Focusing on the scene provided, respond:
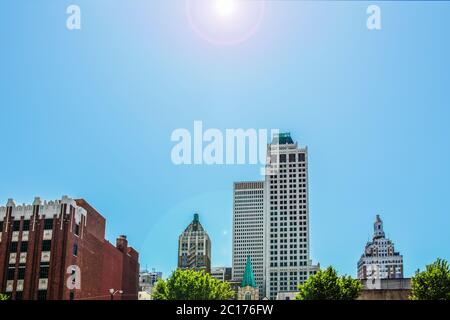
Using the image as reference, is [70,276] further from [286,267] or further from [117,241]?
[286,267]

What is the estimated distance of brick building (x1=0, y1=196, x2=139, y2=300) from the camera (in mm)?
68938

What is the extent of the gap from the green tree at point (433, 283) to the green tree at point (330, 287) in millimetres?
7504

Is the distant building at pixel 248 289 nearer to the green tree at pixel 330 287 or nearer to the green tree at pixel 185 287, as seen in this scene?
the green tree at pixel 185 287

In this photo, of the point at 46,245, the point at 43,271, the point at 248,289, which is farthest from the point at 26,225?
the point at 248,289

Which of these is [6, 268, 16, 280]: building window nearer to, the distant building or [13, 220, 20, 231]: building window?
[13, 220, 20, 231]: building window

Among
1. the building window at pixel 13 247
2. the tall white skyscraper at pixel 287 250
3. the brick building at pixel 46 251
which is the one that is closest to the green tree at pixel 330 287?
the brick building at pixel 46 251

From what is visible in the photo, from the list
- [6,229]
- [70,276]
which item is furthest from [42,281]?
[6,229]

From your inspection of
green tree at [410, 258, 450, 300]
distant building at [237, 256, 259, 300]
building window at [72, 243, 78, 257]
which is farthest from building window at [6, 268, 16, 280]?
distant building at [237, 256, 259, 300]

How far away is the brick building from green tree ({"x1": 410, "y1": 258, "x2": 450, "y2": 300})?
140 ft

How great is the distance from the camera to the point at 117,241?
345 feet
